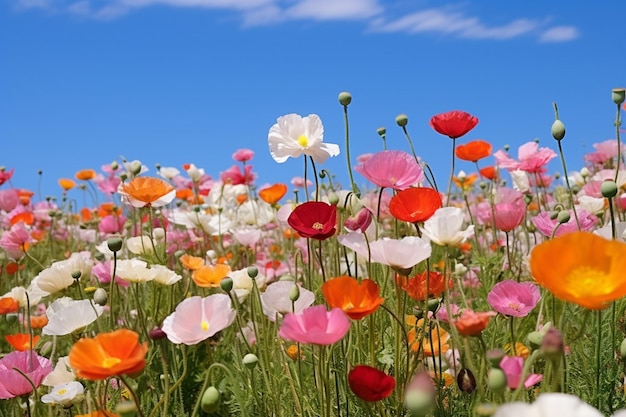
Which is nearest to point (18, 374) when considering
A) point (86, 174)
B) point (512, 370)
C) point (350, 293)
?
point (350, 293)

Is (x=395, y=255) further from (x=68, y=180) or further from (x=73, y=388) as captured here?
(x=68, y=180)

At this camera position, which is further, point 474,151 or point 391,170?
point 474,151

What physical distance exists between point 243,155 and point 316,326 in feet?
9.60

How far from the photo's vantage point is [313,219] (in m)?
1.59

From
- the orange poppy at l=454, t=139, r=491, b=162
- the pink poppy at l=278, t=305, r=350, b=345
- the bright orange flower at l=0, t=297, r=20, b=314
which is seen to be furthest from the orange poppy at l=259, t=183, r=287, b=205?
the pink poppy at l=278, t=305, r=350, b=345

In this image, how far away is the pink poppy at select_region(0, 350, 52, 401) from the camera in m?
1.67

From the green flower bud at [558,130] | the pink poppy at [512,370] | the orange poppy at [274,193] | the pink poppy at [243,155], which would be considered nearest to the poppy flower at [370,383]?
the pink poppy at [512,370]

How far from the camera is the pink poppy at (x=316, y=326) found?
117 cm

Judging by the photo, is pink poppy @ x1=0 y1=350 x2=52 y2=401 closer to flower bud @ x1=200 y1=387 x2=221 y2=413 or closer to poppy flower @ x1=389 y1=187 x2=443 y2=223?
flower bud @ x1=200 y1=387 x2=221 y2=413

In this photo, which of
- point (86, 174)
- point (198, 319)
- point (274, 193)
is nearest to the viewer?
point (198, 319)

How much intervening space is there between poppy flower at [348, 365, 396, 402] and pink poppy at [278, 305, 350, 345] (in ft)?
0.35

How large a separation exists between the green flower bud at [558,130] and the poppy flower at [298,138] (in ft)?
1.71

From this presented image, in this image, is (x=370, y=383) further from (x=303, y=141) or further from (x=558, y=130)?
(x=558, y=130)

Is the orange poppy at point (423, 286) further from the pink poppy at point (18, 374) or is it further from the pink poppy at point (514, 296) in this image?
the pink poppy at point (18, 374)
